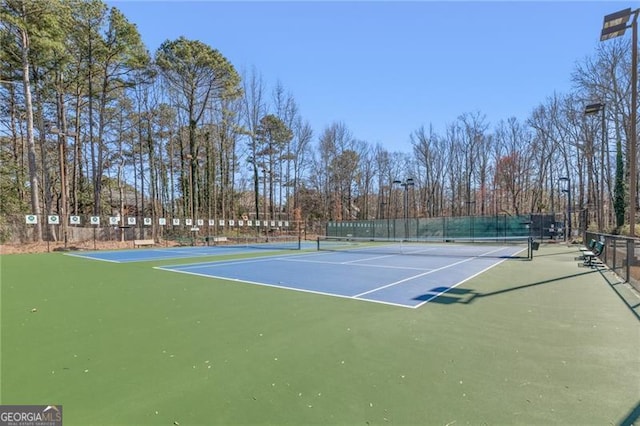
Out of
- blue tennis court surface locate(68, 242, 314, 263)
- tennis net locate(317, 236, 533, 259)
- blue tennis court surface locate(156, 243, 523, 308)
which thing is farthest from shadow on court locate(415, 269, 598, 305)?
blue tennis court surface locate(68, 242, 314, 263)

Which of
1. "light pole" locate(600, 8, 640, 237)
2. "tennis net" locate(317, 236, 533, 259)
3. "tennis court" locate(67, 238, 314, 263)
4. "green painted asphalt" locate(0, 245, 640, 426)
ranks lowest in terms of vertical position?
"tennis net" locate(317, 236, 533, 259)

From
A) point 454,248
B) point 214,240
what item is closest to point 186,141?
point 214,240

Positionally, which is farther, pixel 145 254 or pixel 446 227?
pixel 446 227

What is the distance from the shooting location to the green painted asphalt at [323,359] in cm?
267

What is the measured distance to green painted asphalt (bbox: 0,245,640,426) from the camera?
267 cm

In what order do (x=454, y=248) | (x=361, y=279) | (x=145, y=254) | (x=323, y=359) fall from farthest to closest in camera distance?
1. (x=454, y=248)
2. (x=145, y=254)
3. (x=361, y=279)
4. (x=323, y=359)

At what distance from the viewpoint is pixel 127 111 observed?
32688 mm

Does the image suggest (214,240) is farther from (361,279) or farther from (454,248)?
(361,279)

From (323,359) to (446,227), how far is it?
32.0 m

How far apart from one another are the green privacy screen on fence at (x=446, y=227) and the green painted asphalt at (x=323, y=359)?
972 inches

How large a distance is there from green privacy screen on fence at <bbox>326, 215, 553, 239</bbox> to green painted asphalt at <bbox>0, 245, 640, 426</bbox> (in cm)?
2470

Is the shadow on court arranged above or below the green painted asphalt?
below

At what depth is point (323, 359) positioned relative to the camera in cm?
368

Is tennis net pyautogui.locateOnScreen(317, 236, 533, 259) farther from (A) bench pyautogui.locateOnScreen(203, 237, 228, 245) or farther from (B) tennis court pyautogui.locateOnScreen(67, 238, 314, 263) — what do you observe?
(A) bench pyautogui.locateOnScreen(203, 237, 228, 245)
